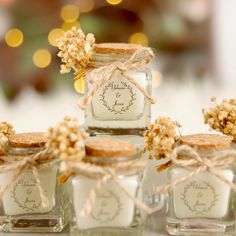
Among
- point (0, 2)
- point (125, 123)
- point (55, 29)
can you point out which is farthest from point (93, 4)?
point (125, 123)

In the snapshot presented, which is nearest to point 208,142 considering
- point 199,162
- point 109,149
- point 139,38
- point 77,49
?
point 199,162

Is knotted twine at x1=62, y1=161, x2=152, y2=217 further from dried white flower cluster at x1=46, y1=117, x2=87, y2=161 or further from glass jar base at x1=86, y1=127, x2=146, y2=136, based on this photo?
glass jar base at x1=86, y1=127, x2=146, y2=136

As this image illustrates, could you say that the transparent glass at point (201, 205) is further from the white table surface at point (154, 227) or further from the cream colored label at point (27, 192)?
the cream colored label at point (27, 192)

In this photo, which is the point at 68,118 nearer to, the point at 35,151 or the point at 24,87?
the point at 35,151

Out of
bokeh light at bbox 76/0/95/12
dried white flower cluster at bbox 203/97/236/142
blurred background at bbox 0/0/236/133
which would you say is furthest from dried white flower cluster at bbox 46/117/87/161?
bokeh light at bbox 76/0/95/12

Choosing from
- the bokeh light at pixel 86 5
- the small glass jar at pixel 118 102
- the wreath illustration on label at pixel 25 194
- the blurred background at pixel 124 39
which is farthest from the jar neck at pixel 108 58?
the bokeh light at pixel 86 5

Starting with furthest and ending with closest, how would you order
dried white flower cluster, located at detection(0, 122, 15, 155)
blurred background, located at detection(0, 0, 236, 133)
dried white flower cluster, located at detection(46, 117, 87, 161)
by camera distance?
blurred background, located at detection(0, 0, 236, 133) < dried white flower cluster, located at detection(0, 122, 15, 155) < dried white flower cluster, located at detection(46, 117, 87, 161)
